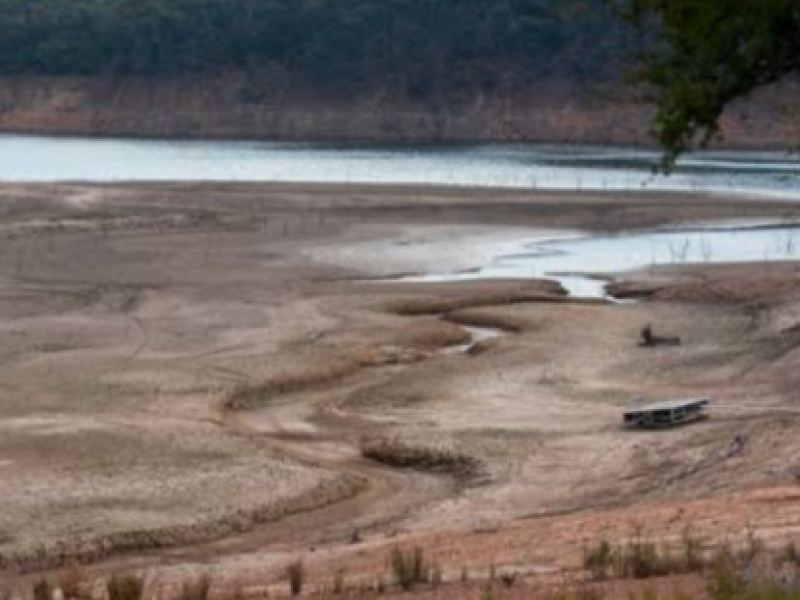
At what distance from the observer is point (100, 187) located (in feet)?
214

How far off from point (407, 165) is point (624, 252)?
36254mm

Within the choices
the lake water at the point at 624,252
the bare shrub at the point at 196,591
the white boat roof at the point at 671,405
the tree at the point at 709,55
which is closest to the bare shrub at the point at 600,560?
the bare shrub at the point at 196,591

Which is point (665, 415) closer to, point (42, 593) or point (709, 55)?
point (709, 55)

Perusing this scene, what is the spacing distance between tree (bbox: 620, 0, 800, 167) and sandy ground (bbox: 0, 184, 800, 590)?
11.3 ft

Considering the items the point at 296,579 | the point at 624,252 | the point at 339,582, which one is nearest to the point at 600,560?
the point at 339,582

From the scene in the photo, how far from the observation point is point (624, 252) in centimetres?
4716

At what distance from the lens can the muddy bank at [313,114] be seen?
99.5 meters

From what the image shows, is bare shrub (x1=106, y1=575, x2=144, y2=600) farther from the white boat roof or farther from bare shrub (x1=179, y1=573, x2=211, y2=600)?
the white boat roof

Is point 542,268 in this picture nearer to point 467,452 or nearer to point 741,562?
point 467,452

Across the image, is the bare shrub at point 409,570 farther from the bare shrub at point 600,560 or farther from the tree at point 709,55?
the tree at point 709,55

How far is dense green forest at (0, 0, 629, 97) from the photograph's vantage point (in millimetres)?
106750

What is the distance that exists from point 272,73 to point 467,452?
3619 inches

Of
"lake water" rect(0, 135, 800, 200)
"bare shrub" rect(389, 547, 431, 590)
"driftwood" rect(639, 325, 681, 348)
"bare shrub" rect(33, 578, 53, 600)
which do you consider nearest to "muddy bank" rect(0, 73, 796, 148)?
"lake water" rect(0, 135, 800, 200)

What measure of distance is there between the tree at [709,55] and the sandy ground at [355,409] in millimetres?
3439
